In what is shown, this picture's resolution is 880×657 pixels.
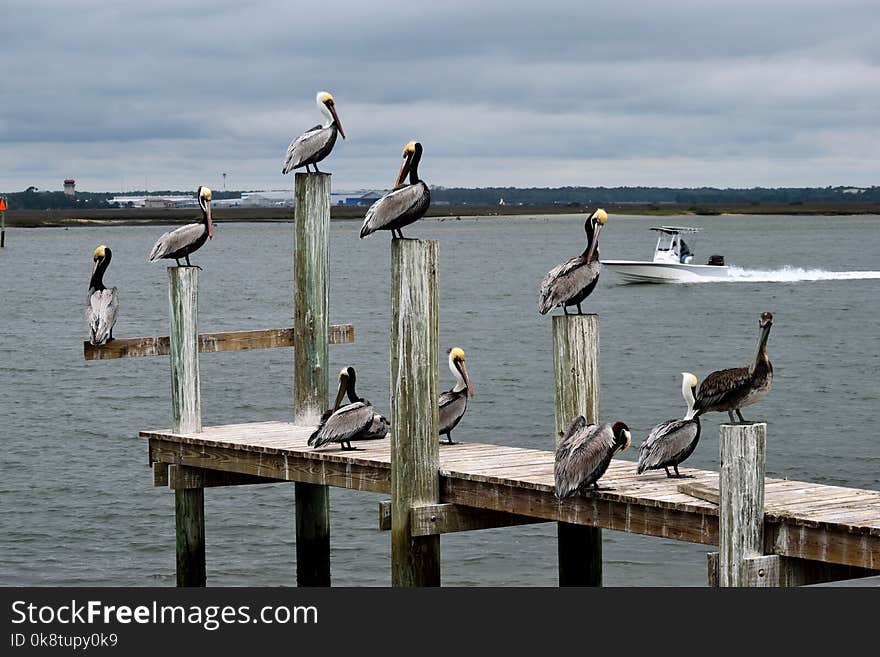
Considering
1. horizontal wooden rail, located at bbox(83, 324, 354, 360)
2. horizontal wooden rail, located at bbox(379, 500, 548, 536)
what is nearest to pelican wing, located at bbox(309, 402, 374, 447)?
horizontal wooden rail, located at bbox(379, 500, 548, 536)

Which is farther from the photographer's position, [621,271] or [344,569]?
[621,271]

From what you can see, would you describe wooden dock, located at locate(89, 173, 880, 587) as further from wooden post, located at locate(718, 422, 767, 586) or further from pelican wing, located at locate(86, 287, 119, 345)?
pelican wing, located at locate(86, 287, 119, 345)

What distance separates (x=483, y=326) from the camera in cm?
4797

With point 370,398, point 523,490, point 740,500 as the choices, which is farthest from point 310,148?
point 370,398

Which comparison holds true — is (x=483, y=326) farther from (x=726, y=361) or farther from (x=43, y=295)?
(x=43, y=295)

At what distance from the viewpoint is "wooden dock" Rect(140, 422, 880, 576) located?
9359 millimetres

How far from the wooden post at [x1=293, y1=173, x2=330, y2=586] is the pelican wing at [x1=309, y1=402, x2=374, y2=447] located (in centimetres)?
148

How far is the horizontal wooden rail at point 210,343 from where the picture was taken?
13.5 m

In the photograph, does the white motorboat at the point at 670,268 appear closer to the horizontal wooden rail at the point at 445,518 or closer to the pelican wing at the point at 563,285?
the pelican wing at the point at 563,285

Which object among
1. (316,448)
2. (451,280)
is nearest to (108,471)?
(316,448)

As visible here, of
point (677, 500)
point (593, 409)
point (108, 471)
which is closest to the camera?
point (677, 500)

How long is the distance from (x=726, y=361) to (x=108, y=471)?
19.5 metres

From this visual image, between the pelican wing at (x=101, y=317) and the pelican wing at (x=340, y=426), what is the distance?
2.54m
